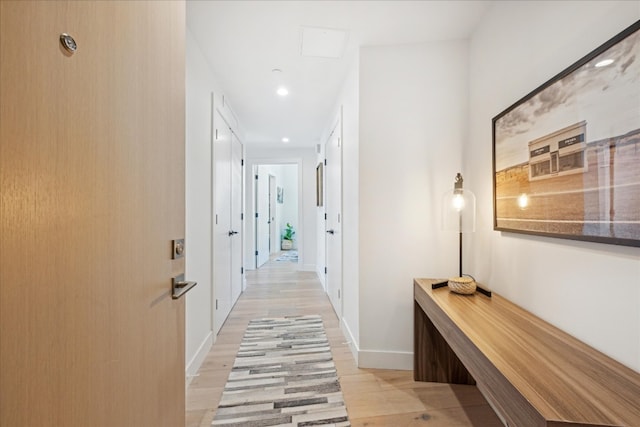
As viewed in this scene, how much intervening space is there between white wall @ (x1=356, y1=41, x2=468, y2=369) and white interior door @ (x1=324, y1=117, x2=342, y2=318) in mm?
784

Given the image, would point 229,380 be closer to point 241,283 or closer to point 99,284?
point 99,284

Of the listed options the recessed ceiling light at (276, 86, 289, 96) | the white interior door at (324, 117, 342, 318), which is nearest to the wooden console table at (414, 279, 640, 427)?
the white interior door at (324, 117, 342, 318)

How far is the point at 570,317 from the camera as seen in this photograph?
1217 millimetres

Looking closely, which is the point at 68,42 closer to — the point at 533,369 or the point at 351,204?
the point at 533,369

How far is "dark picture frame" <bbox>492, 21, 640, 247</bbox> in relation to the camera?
96cm

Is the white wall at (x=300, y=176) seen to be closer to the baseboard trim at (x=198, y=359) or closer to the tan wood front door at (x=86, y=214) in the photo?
the baseboard trim at (x=198, y=359)

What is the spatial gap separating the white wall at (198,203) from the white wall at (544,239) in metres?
1.95

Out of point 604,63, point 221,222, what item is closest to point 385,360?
point 221,222

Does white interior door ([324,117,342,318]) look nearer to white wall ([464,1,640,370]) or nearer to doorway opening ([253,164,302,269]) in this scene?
white wall ([464,1,640,370])

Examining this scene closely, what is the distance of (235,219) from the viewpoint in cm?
360

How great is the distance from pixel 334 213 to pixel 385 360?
1688 millimetres

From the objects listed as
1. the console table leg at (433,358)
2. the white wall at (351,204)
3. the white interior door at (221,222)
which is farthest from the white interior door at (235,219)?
Answer: the console table leg at (433,358)

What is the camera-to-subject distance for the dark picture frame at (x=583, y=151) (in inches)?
37.8

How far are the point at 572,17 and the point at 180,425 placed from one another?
2.23 m
